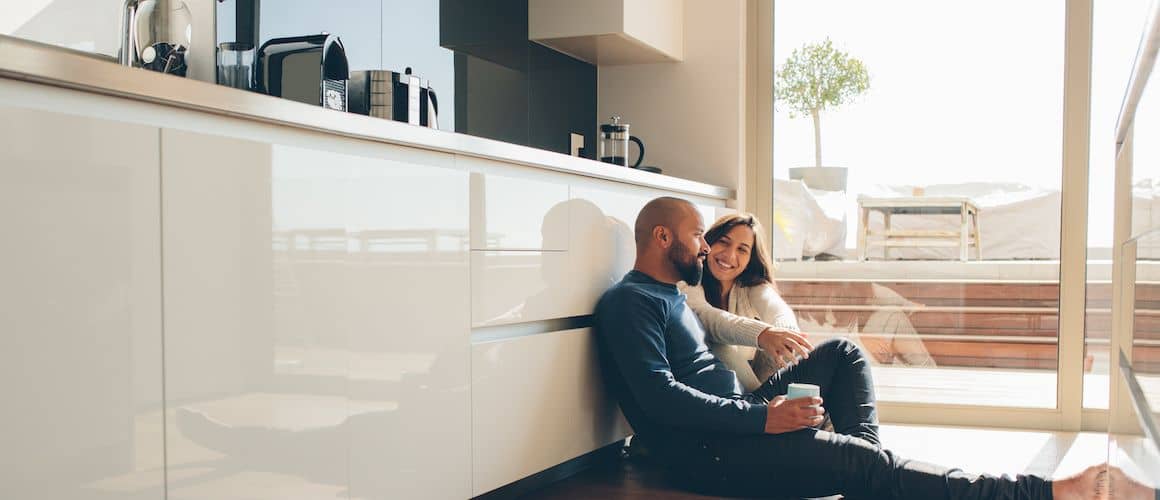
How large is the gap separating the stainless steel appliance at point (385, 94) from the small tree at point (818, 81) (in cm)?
238

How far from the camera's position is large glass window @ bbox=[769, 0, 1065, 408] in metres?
4.23

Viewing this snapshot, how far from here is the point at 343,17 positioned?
286cm

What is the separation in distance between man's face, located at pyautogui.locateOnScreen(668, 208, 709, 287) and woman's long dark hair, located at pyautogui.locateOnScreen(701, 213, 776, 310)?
0.45m

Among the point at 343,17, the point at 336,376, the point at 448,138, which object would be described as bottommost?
the point at 336,376

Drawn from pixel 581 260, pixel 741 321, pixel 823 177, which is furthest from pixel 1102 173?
pixel 581 260

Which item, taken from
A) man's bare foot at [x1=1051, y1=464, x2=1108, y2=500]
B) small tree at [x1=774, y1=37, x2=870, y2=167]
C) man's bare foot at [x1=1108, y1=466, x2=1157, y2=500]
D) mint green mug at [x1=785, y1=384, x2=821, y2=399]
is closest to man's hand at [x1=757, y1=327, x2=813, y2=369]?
mint green mug at [x1=785, y1=384, x2=821, y2=399]

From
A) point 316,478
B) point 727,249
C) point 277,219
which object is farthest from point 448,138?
point 727,249

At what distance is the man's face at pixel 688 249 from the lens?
10.5 feet

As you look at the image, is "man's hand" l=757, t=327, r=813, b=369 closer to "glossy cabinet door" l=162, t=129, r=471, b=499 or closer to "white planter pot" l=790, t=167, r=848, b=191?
"glossy cabinet door" l=162, t=129, r=471, b=499

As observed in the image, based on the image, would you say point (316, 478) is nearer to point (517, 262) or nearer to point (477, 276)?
point (477, 276)

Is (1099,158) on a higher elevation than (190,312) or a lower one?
higher

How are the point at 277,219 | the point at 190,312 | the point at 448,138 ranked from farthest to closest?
the point at 448,138, the point at 277,219, the point at 190,312

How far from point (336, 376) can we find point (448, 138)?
0.65 meters

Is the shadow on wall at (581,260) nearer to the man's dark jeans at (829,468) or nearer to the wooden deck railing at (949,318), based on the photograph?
the man's dark jeans at (829,468)
